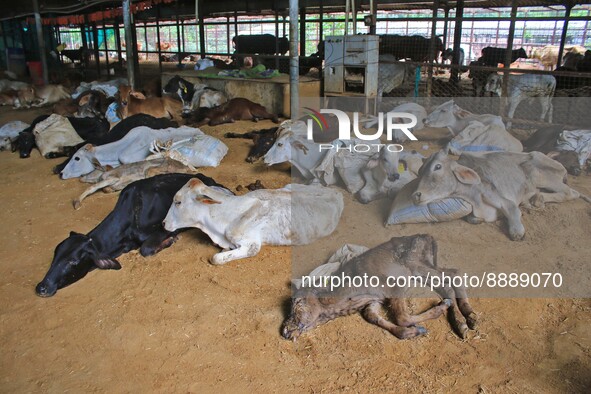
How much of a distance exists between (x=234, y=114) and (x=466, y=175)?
18.2ft

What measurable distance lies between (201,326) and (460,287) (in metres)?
1.75

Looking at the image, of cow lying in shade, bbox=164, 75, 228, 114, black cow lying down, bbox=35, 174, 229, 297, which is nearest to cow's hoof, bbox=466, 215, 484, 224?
black cow lying down, bbox=35, 174, 229, 297

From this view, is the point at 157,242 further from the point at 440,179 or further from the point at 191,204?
the point at 440,179

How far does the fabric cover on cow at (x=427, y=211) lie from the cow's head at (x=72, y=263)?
94.6 inches

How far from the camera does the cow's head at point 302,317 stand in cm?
313

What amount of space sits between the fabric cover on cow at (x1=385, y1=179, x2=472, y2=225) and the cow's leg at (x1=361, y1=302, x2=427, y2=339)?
1.30 metres

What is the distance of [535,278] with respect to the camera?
145 inches

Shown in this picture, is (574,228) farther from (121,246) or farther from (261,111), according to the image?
Answer: (261,111)

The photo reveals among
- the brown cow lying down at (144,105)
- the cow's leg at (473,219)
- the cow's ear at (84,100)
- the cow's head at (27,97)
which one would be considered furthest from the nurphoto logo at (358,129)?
the cow's head at (27,97)

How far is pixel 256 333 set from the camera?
3.20 meters

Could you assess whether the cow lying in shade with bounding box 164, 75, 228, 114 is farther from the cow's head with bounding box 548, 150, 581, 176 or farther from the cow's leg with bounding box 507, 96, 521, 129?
the cow's head with bounding box 548, 150, 581, 176

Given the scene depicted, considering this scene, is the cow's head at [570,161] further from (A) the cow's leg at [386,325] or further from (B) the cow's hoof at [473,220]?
(A) the cow's leg at [386,325]

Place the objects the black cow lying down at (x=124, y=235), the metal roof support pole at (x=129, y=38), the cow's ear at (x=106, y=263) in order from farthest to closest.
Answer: the metal roof support pole at (x=129, y=38) < the cow's ear at (x=106, y=263) < the black cow lying down at (x=124, y=235)

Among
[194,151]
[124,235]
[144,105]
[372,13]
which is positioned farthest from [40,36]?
[124,235]
